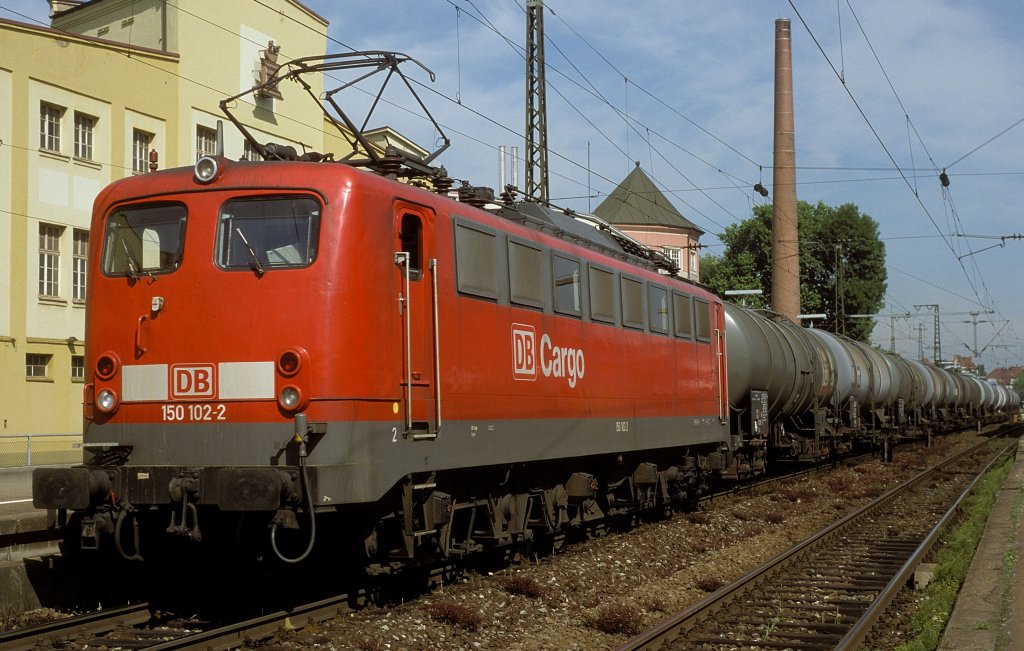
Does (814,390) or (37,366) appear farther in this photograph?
(37,366)

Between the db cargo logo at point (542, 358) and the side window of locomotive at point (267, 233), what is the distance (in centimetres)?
295

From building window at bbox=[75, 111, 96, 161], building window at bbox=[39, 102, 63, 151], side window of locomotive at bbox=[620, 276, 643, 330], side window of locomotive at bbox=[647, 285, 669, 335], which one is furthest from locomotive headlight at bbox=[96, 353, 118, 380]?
building window at bbox=[75, 111, 96, 161]

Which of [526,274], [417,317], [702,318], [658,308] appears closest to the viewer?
[417,317]

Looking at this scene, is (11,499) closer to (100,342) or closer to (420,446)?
(100,342)

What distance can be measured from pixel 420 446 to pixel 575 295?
13.1 ft

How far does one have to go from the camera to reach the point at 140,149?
94.1ft

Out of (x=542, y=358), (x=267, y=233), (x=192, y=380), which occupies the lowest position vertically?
(x=192, y=380)

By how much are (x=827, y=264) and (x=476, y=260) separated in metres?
60.7

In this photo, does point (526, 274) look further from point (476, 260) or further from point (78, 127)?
point (78, 127)

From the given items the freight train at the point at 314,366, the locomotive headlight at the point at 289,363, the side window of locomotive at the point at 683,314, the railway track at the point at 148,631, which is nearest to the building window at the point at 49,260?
the side window of locomotive at the point at 683,314

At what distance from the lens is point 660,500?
16.4 meters

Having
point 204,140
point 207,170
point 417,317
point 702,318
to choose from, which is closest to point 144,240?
point 207,170

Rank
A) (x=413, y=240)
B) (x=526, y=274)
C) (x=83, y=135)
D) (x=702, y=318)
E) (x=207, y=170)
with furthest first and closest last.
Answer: (x=83, y=135) → (x=702, y=318) → (x=526, y=274) → (x=413, y=240) → (x=207, y=170)

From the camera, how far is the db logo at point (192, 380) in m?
8.64
